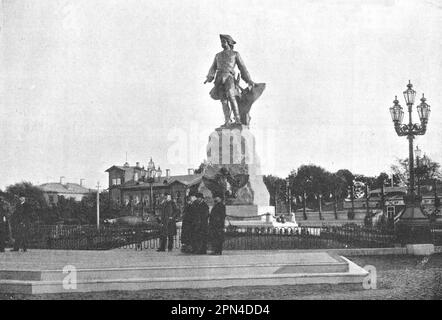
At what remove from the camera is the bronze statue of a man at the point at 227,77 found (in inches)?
920

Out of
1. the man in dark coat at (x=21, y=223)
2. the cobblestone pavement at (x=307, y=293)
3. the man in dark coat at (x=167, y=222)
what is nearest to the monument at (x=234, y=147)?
the man in dark coat at (x=167, y=222)

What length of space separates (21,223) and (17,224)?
0.23m

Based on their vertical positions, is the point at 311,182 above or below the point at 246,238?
above

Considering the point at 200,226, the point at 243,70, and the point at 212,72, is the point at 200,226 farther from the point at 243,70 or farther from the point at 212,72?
the point at 243,70

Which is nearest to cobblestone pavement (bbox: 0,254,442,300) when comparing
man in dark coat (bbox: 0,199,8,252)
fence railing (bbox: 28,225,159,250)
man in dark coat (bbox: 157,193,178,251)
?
man in dark coat (bbox: 157,193,178,251)

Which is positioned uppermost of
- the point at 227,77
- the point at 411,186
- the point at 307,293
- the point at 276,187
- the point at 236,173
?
the point at 227,77

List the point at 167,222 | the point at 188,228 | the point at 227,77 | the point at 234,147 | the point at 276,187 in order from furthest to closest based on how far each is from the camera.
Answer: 1. the point at 276,187
2. the point at 234,147
3. the point at 227,77
4. the point at 167,222
5. the point at 188,228

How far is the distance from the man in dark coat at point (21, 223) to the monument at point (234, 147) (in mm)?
7661

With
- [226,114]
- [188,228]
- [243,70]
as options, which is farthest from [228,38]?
[188,228]

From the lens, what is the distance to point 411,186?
18297 mm

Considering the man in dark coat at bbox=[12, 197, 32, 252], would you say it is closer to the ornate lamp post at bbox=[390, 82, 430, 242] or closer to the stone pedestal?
the stone pedestal

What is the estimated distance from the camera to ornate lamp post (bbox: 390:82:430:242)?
18500mm

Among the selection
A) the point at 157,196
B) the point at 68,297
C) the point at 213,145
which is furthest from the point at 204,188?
the point at 157,196
